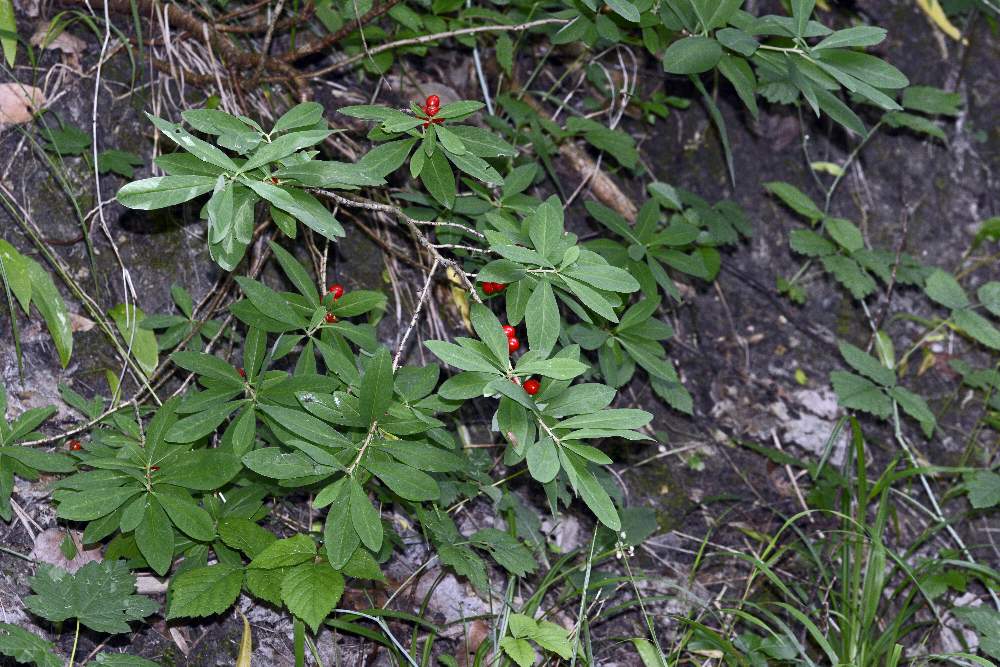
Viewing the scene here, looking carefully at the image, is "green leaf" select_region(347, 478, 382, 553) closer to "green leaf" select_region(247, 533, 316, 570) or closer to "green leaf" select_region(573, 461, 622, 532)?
"green leaf" select_region(247, 533, 316, 570)

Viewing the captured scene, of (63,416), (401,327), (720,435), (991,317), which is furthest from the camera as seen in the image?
(991,317)

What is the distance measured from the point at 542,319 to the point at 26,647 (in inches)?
51.2

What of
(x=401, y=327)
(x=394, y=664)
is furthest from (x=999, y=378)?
(x=394, y=664)

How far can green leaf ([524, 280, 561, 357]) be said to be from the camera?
1809 mm

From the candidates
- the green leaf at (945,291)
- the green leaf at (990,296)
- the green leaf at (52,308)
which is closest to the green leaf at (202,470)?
the green leaf at (52,308)

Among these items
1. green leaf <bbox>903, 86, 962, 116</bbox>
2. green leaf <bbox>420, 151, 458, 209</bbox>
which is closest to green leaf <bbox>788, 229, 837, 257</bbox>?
green leaf <bbox>903, 86, 962, 116</bbox>

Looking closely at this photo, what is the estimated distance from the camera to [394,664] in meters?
2.16

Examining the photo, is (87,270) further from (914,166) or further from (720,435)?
(914,166)

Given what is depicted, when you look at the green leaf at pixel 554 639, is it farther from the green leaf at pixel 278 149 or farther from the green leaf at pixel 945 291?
the green leaf at pixel 945 291

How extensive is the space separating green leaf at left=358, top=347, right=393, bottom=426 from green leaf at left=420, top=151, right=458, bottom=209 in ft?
1.59

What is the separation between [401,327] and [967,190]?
8.37ft

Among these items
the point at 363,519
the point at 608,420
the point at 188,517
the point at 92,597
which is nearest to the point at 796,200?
the point at 608,420

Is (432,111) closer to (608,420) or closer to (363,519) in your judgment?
(608,420)

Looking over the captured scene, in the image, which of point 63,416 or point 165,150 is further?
point 165,150
